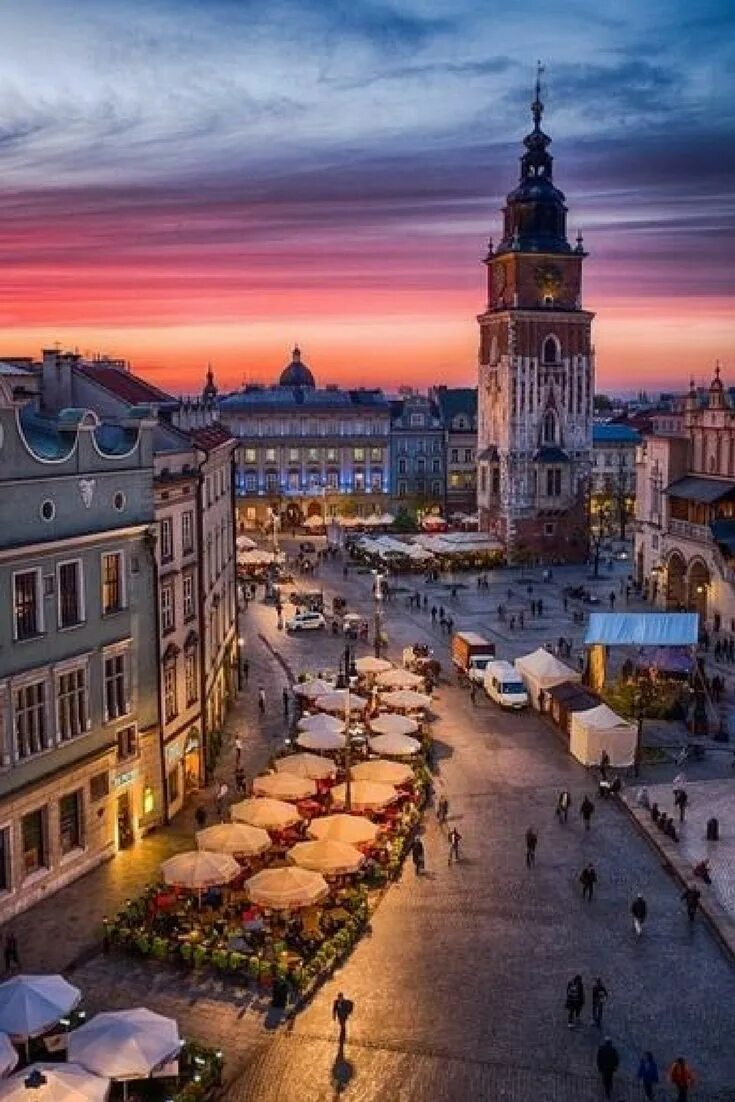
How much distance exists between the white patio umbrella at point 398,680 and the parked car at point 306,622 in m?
18.7

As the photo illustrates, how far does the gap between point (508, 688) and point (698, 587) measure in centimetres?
2476

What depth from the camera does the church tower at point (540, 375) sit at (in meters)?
99.2

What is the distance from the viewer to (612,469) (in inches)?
5285

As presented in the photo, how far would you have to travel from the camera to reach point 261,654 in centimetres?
6350

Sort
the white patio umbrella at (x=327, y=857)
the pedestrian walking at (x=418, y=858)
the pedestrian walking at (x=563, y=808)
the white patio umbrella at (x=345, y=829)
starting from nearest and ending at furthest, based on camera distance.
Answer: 1. the white patio umbrella at (x=327, y=857)
2. the white patio umbrella at (x=345, y=829)
3. the pedestrian walking at (x=418, y=858)
4. the pedestrian walking at (x=563, y=808)

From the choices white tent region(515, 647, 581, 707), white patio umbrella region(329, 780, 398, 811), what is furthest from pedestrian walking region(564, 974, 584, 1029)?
white tent region(515, 647, 581, 707)

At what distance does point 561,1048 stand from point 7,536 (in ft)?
59.4

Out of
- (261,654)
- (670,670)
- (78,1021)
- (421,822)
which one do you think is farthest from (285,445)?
(78,1021)

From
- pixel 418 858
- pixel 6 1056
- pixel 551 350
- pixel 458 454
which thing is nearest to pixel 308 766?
pixel 418 858

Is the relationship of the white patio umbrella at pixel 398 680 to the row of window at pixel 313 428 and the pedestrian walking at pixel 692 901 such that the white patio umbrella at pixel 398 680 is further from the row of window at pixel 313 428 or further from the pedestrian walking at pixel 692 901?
the row of window at pixel 313 428

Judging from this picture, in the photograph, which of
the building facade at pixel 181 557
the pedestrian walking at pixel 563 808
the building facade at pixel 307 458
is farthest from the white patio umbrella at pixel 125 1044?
the building facade at pixel 307 458

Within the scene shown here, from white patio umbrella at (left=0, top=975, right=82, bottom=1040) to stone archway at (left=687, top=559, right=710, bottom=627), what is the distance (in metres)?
53.1

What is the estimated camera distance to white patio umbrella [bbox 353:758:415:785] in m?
38.1

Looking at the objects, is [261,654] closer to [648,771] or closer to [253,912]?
[648,771]
